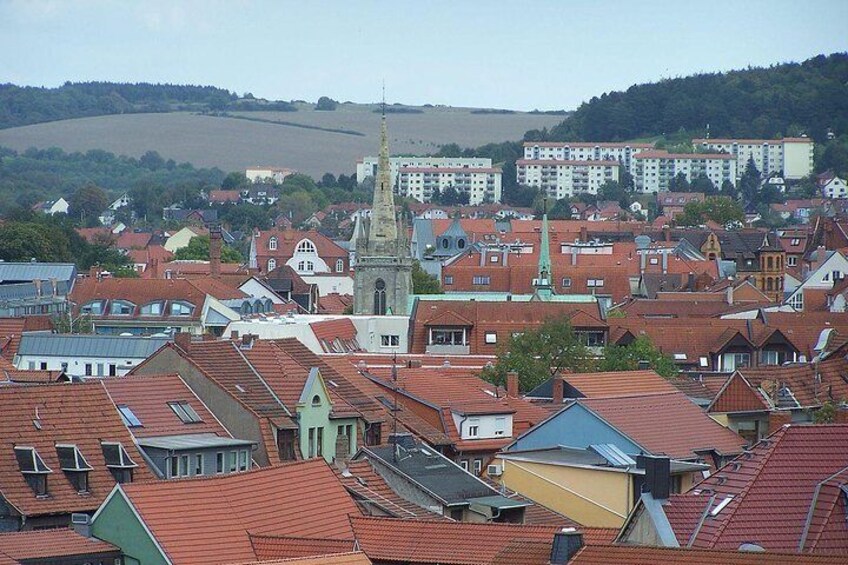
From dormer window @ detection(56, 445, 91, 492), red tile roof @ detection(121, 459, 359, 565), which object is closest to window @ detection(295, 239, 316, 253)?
dormer window @ detection(56, 445, 91, 492)

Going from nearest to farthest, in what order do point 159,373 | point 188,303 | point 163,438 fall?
point 163,438 < point 159,373 < point 188,303

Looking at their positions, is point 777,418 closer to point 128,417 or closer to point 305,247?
point 128,417

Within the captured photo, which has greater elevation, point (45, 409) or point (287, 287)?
point (45, 409)

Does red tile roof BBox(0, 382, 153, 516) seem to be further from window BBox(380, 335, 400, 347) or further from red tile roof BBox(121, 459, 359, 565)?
window BBox(380, 335, 400, 347)

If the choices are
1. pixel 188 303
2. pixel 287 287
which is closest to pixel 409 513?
pixel 188 303

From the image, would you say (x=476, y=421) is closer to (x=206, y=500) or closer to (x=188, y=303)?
(x=206, y=500)
